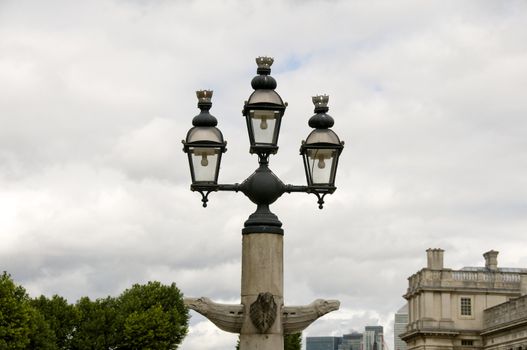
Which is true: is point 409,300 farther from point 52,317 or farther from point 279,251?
point 279,251

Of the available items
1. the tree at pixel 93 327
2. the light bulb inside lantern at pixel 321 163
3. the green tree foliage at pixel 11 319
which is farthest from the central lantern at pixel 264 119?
the tree at pixel 93 327

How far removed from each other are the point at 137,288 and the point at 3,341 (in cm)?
2105

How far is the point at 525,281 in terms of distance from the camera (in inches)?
3979

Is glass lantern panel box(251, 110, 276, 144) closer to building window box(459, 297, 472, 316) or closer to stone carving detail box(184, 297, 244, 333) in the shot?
stone carving detail box(184, 297, 244, 333)

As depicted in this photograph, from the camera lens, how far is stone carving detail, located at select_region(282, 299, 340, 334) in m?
11.7

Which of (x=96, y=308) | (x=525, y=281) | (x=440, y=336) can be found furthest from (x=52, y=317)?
(x=525, y=281)

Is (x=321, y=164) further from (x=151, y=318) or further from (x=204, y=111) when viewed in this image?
(x=151, y=318)

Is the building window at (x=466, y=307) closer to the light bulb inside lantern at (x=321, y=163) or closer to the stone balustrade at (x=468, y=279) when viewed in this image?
the stone balustrade at (x=468, y=279)

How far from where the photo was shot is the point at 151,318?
84000 millimetres

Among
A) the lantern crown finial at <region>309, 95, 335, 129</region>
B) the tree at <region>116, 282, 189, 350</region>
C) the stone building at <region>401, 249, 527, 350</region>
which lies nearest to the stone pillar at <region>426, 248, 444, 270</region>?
the stone building at <region>401, 249, 527, 350</region>

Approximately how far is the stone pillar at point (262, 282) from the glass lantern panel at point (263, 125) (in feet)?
4.10

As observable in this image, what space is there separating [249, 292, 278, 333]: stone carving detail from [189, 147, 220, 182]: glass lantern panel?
1724mm

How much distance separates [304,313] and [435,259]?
93.0 meters

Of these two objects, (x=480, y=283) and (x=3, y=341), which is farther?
(x=480, y=283)
